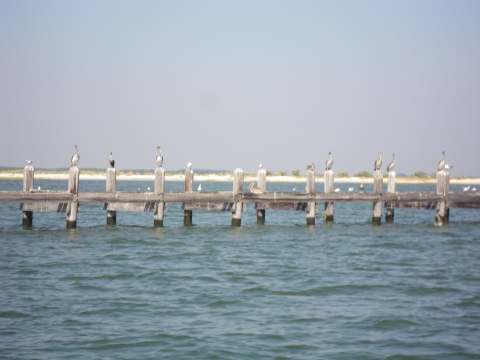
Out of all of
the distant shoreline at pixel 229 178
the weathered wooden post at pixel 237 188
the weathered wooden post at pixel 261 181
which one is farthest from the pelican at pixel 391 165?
the distant shoreline at pixel 229 178

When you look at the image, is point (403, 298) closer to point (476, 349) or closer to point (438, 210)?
point (476, 349)

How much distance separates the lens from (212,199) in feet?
87.2

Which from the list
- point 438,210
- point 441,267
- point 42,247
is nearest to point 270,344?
point 441,267

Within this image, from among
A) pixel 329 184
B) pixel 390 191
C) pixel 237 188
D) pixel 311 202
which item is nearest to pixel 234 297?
pixel 237 188

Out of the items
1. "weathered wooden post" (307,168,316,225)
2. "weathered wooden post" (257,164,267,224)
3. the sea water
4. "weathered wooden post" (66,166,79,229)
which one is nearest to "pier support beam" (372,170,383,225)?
"weathered wooden post" (307,168,316,225)

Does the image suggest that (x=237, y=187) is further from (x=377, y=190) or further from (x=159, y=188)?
(x=377, y=190)

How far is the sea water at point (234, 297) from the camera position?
11484 mm

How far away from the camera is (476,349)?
37.3 ft

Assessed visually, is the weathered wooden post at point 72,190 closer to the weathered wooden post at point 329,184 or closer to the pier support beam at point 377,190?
the weathered wooden post at point 329,184

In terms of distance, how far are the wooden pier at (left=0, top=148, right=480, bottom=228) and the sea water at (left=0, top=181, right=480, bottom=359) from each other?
4.53ft

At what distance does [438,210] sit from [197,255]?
14.9m

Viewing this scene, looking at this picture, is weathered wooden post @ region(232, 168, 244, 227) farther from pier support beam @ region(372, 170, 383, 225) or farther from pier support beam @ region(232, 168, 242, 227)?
pier support beam @ region(372, 170, 383, 225)

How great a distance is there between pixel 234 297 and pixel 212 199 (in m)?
11.8

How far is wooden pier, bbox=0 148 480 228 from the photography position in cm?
2525
